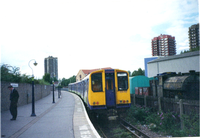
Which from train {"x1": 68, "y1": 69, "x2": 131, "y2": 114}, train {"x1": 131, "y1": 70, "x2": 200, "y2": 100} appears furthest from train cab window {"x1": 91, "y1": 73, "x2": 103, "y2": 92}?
train {"x1": 131, "y1": 70, "x2": 200, "y2": 100}

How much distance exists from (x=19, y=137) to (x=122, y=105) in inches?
232

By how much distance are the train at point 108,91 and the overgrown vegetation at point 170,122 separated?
6.27 feet

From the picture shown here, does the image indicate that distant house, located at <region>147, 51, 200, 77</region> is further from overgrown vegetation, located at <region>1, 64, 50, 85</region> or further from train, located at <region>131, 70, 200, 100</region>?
overgrown vegetation, located at <region>1, 64, 50, 85</region>

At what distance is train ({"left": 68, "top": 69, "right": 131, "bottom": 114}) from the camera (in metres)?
10.6

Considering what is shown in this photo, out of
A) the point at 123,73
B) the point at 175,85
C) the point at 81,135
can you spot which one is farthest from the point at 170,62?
the point at 81,135

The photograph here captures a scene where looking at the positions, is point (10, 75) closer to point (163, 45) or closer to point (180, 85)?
point (180, 85)

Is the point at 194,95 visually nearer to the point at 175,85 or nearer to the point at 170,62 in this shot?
the point at 175,85

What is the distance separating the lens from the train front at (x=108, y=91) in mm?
10609

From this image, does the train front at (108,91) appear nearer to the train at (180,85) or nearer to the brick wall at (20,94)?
the train at (180,85)

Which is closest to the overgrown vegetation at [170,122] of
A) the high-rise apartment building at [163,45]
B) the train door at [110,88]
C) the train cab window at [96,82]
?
the train door at [110,88]

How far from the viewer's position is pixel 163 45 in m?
112

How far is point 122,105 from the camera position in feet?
35.3

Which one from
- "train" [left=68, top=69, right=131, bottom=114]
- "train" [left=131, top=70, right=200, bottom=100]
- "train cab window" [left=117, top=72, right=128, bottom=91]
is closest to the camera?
"train" [left=68, top=69, right=131, bottom=114]

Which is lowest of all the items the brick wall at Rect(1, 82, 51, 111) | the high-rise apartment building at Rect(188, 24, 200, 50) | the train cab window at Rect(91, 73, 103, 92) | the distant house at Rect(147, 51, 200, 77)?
the brick wall at Rect(1, 82, 51, 111)
